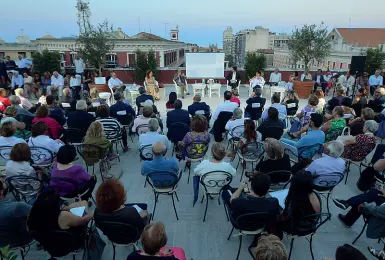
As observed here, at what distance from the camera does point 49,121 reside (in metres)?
4.76

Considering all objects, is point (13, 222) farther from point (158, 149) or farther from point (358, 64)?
point (358, 64)

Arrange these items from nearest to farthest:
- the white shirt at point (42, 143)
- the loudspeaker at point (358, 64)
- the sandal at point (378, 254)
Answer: the sandal at point (378, 254)
the white shirt at point (42, 143)
the loudspeaker at point (358, 64)

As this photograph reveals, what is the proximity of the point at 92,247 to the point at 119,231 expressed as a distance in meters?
0.53

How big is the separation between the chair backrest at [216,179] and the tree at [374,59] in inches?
483

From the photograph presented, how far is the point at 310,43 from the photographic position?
10773mm

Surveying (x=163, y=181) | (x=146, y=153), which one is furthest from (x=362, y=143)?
(x=146, y=153)

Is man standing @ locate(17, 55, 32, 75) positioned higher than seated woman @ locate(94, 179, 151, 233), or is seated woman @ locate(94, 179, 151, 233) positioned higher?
man standing @ locate(17, 55, 32, 75)

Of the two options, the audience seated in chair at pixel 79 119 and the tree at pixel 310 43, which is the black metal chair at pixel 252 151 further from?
the tree at pixel 310 43

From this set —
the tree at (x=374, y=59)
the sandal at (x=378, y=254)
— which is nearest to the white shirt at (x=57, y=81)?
the sandal at (x=378, y=254)

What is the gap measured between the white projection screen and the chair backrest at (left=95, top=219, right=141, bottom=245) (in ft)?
35.6

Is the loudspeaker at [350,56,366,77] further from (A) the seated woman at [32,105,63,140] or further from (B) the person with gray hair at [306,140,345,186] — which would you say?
(A) the seated woman at [32,105,63,140]

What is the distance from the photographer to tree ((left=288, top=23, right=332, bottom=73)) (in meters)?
10.7

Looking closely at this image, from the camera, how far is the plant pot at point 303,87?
10.4 metres

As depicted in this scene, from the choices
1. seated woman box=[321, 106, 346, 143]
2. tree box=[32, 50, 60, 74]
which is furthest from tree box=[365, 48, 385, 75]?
tree box=[32, 50, 60, 74]
